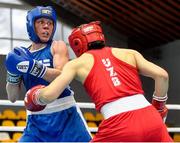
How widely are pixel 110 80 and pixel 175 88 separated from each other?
299 inches

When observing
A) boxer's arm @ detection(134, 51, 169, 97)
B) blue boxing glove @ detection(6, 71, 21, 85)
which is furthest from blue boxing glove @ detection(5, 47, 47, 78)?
boxer's arm @ detection(134, 51, 169, 97)

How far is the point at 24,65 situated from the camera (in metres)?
2.51

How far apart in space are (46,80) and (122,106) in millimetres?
601

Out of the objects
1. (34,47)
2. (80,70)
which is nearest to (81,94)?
(34,47)

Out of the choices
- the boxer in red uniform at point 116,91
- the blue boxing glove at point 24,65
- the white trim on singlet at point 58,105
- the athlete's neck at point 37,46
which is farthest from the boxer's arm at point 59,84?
the athlete's neck at point 37,46

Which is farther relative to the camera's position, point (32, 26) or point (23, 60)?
point (32, 26)

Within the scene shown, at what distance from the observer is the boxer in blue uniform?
258 centimetres

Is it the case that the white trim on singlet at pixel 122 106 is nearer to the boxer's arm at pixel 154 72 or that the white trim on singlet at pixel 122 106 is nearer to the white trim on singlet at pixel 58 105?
the boxer's arm at pixel 154 72

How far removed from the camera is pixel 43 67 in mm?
2547

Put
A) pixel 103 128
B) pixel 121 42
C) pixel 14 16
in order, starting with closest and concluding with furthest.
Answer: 1. pixel 103 128
2. pixel 14 16
3. pixel 121 42

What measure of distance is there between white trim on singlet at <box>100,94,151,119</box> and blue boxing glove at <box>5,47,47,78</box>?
0.49 meters

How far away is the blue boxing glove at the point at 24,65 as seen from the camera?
8.23 feet

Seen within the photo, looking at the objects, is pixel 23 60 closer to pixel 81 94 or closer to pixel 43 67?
pixel 43 67

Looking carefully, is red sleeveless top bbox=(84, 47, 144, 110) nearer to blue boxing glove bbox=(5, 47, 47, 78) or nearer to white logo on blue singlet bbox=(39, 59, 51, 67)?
blue boxing glove bbox=(5, 47, 47, 78)
